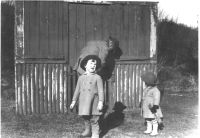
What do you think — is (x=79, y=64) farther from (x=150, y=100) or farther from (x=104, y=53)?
(x=150, y=100)

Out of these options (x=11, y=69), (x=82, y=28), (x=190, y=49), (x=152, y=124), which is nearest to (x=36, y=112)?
(x=82, y=28)

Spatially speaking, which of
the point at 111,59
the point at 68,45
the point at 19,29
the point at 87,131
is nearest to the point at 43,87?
the point at 68,45

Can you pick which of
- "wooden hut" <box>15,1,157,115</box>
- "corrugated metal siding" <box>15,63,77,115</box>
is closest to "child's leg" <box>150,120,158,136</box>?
"wooden hut" <box>15,1,157,115</box>

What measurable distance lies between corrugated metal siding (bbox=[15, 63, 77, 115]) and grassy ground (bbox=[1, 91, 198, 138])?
295mm

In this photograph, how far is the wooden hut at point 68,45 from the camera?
7941mm

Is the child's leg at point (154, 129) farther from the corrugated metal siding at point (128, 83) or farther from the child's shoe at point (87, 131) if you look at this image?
the corrugated metal siding at point (128, 83)

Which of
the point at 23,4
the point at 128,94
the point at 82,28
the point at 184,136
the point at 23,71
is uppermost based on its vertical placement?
the point at 23,4

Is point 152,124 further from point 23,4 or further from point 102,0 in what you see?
point 23,4

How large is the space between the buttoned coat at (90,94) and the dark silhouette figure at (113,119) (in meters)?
0.81

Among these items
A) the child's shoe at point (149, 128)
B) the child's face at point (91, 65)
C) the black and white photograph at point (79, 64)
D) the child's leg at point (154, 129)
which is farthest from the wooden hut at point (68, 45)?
the child's face at point (91, 65)

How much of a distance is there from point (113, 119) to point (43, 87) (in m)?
1.83

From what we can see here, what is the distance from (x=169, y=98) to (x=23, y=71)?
17.8 feet

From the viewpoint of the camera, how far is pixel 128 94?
8.82 meters

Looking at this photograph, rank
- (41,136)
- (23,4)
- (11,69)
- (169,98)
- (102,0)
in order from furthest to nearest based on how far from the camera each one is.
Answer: (11,69)
(169,98)
(102,0)
(23,4)
(41,136)
